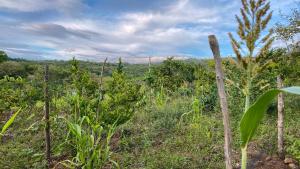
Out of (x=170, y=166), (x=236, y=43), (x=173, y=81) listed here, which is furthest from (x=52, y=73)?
(x=173, y=81)

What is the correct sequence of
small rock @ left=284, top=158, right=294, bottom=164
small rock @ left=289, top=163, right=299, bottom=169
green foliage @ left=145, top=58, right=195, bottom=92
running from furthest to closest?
green foliage @ left=145, top=58, right=195, bottom=92
small rock @ left=284, top=158, right=294, bottom=164
small rock @ left=289, top=163, right=299, bottom=169

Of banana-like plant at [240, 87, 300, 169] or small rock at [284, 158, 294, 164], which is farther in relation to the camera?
small rock at [284, 158, 294, 164]

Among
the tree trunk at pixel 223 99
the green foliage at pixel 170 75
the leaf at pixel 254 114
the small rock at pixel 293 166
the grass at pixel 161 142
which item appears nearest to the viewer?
the leaf at pixel 254 114

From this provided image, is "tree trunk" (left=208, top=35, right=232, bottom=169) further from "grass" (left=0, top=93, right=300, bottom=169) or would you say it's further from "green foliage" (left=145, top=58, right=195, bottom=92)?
"green foliage" (left=145, top=58, right=195, bottom=92)

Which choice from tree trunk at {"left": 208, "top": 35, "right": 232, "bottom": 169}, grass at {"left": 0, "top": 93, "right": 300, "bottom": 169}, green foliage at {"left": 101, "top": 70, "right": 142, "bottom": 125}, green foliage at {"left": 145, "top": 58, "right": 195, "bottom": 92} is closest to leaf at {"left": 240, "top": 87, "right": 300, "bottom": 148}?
tree trunk at {"left": 208, "top": 35, "right": 232, "bottom": 169}

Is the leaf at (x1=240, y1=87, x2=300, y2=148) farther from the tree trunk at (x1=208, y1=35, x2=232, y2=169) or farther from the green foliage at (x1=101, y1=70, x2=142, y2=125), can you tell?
the green foliage at (x1=101, y1=70, x2=142, y2=125)

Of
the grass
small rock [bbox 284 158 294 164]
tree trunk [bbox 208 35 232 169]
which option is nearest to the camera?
tree trunk [bbox 208 35 232 169]

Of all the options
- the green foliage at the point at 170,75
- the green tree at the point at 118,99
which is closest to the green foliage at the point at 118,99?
the green tree at the point at 118,99

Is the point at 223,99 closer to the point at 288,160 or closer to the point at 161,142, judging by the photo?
the point at 288,160

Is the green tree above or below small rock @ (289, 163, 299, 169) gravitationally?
above

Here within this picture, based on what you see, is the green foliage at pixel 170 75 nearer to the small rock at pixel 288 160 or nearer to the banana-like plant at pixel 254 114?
the small rock at pixel 288 160

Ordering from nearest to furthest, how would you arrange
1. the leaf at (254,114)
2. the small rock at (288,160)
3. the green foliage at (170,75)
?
the leaf at (254,114)
the small rock at (288,160)
the green foliage at (170,75)

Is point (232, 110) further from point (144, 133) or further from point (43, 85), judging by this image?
point (43, 85)

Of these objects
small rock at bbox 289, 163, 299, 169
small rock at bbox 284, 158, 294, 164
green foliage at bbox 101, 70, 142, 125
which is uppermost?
green foliage at bbox 101, 70, 142, 125
